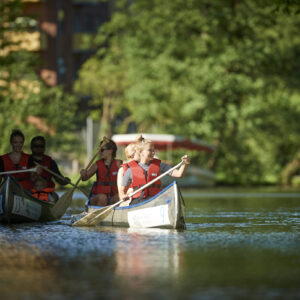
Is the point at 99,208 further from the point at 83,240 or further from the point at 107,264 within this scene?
the point at 107,264

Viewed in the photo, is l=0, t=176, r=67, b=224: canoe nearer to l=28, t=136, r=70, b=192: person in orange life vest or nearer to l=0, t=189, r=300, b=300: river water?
l=0, t=189, r=300, b=300: river water

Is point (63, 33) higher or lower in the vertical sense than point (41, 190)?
higher

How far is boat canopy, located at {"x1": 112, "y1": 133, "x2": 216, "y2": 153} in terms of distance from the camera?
146 ft

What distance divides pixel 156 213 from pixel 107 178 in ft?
7.37

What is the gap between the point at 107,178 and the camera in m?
17.7

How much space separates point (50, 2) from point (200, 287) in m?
53.1

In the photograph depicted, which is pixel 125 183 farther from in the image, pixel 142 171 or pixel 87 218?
pixel 87 218

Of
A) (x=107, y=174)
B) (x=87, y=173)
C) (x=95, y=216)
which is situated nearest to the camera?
(x=95, y=216)

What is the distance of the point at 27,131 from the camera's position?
157ft

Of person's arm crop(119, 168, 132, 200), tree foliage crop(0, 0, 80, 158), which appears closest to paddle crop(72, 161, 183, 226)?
person's arm crop(119, 168, 132, 200)

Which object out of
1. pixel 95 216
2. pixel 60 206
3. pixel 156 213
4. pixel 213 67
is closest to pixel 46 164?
pixel 60 206

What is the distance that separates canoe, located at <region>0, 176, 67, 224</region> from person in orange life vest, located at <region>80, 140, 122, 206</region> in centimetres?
107

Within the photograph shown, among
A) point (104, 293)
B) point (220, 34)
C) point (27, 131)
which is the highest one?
point (220, 34)

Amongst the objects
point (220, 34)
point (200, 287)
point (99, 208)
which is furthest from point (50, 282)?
point (220, 34)
